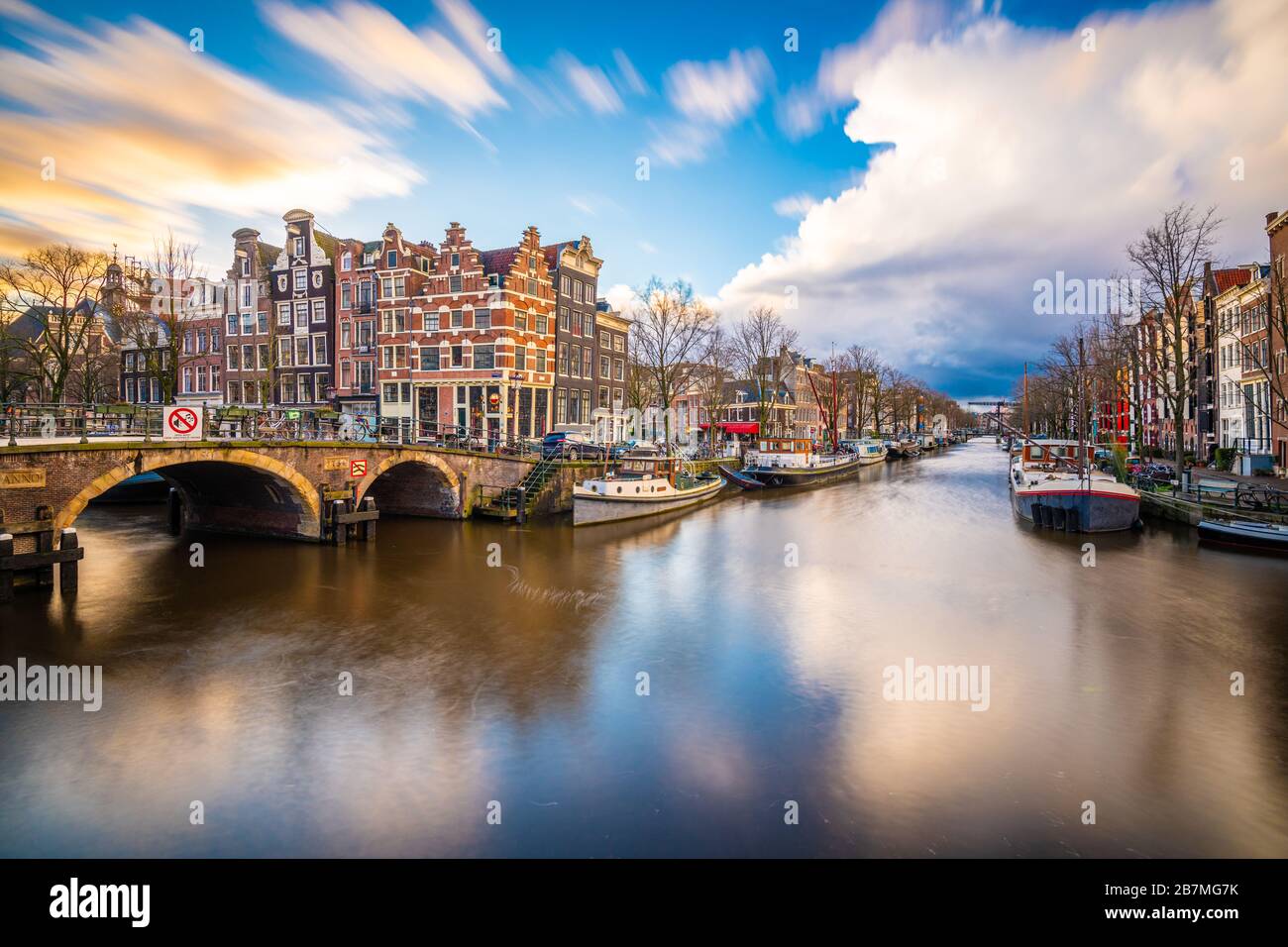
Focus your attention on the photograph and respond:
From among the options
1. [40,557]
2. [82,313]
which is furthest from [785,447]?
[82,313]

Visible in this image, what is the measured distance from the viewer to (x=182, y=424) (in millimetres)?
22844

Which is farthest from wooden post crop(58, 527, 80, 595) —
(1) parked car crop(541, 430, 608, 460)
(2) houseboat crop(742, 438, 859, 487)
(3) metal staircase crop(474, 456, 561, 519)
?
(2) houseboat crop(742, 438, 859, 487)

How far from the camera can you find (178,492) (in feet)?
103

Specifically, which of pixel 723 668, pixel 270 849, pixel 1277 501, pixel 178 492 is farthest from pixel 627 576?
pixel 1277 501

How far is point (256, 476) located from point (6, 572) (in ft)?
32.7

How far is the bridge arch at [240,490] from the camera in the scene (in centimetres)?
A: 2398

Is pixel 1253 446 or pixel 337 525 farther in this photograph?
pixel 1253 446

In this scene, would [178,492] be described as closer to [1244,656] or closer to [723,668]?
[723,668]

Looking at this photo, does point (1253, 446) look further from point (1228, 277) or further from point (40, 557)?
point (40, 557)

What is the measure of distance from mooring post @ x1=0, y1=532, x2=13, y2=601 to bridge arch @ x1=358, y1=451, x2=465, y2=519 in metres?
15.2

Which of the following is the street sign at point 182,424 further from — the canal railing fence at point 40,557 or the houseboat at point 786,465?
the houseboat at point 786,465

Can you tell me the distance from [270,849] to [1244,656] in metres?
19.2

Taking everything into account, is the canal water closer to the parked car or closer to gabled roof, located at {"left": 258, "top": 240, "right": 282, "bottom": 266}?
the parked car
